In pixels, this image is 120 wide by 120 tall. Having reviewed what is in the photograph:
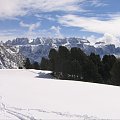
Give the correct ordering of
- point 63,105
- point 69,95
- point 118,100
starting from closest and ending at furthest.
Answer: point 63,105 → point 118,100 → point 69,95

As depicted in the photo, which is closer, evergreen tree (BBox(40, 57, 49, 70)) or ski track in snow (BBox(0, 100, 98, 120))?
ski track in snow (BBox(0, 100, 98, 120))

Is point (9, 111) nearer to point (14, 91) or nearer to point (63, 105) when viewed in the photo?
point (63, 105)

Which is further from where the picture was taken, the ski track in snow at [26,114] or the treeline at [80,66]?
the treeline at [80,66]

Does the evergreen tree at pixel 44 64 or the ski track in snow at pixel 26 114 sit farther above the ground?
the ski track in snow at pixel 26 114

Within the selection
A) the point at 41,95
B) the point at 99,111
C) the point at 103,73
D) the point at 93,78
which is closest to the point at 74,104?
the point at 99,111

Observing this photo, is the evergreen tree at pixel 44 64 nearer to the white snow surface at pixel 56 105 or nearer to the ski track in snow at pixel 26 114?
the white snow surface at pixel 56 105

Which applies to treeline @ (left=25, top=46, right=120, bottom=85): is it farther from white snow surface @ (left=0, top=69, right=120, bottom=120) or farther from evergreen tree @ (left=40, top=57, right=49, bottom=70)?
white snow surface @ (left=0, top=69, right=120, bottom=120)

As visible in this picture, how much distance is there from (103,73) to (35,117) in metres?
59.8

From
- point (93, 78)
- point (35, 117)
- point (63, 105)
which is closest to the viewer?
point (35, 117)

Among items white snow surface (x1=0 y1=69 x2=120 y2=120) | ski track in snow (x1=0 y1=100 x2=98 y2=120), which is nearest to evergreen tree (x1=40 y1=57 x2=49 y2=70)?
white snow surface (x1=0 y1=69 x2=120 y2=120)

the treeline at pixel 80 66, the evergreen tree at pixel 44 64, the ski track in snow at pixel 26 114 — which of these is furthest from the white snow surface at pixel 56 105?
the evergreen tree at pixel 44 64

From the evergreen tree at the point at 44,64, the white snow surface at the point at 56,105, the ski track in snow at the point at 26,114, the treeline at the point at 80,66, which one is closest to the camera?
the ski track in snow at the point at 26,114

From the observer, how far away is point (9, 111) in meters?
21.9

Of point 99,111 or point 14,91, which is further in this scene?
point 14,91
